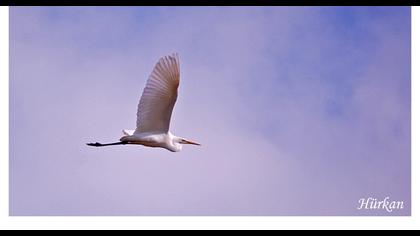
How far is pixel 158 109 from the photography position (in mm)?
7926

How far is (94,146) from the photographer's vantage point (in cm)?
877

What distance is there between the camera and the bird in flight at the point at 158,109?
24.8ft

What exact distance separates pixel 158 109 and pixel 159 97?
7.5 inches

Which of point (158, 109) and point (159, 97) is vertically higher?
point (159, 97)

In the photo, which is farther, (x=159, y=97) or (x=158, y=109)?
(x=158, y=109)

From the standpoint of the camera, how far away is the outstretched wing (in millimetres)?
7539

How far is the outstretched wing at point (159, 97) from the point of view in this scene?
7539mm

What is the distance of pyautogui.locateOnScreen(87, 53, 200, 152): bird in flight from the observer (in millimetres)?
7570
